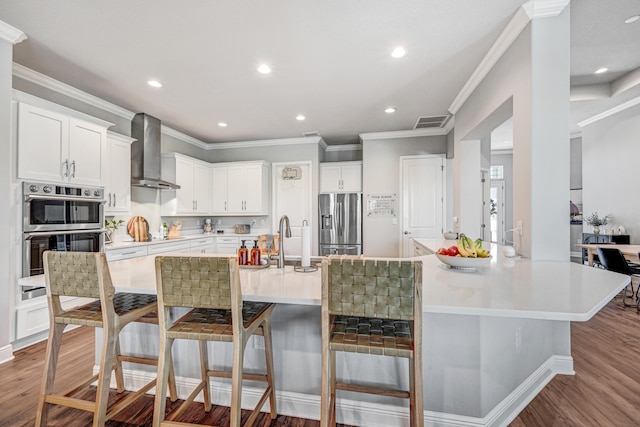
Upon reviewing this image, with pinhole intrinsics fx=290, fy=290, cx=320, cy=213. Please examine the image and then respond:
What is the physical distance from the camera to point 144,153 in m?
4.04

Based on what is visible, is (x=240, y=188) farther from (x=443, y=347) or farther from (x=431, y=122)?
(x=443, y=347)

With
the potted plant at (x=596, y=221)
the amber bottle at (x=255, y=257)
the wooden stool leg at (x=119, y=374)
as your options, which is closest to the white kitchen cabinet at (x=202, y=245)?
the wooden stool leg at (x=119, y=374)

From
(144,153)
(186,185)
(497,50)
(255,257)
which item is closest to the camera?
(255,257)

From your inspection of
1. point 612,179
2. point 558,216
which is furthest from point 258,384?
point 612,179

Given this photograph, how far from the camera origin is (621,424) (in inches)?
65.1

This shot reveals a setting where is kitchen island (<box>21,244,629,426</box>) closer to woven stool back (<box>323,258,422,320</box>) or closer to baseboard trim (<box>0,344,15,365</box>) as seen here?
woven stool back (<box>323,258,422,320</box>)

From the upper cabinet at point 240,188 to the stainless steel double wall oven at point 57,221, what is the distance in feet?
7.77

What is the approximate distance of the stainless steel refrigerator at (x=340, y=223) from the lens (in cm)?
530

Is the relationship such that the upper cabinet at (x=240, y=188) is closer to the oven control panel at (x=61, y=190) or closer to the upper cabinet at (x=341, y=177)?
the upper cabinet at (x=341, y=177)

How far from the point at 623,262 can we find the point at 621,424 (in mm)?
2932

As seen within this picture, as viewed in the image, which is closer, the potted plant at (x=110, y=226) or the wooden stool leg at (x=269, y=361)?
the wooden stool leg at (x=269, y=361)

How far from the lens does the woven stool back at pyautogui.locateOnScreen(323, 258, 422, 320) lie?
114 cm

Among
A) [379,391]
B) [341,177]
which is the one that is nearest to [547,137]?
[379,391]

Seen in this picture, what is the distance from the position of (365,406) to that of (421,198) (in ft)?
13.1
